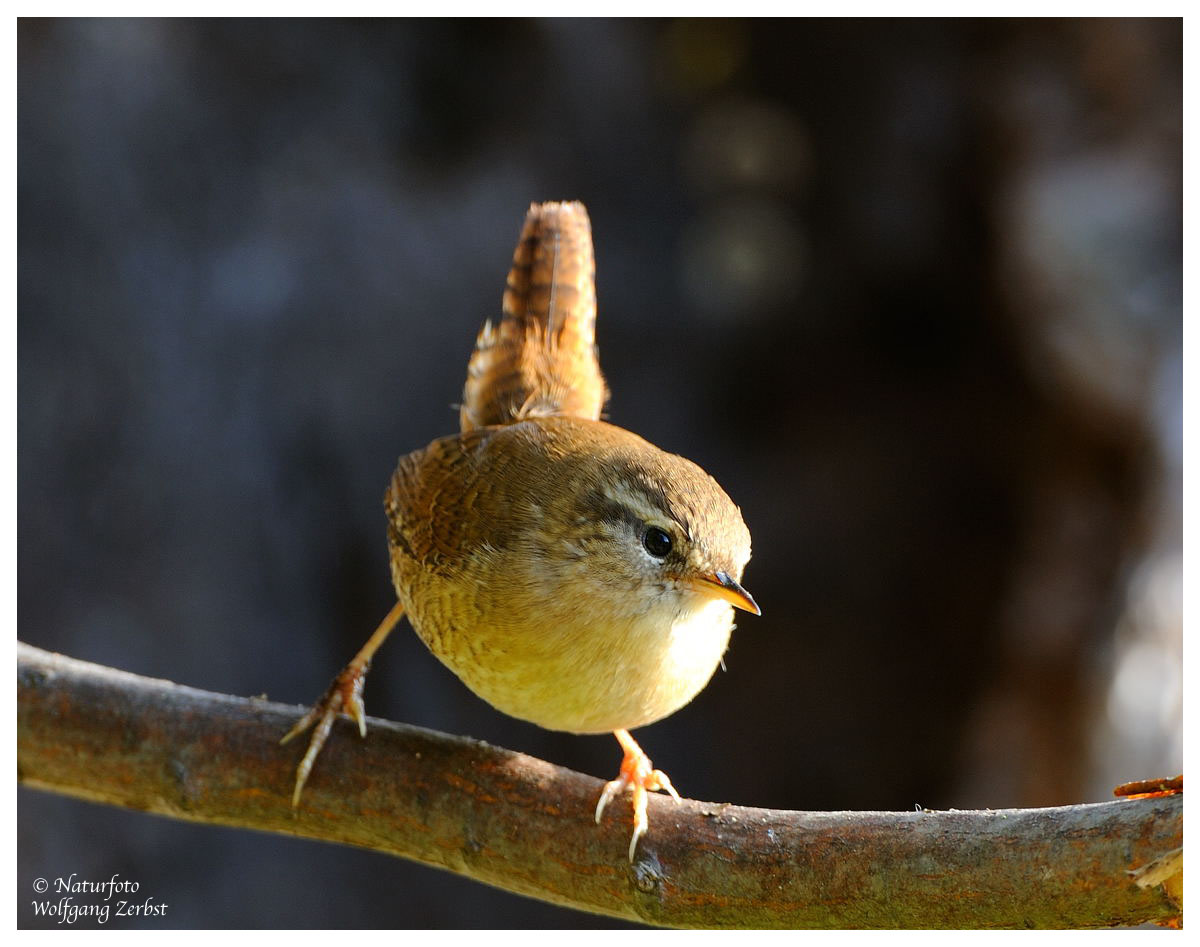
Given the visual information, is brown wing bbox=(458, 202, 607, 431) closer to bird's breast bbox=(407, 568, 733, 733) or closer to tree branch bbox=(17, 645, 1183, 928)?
bird's breast bbox=(407, 568, 733, 733)

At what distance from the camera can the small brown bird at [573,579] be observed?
8.04 ft

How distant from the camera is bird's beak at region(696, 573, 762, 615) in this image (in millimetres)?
2324

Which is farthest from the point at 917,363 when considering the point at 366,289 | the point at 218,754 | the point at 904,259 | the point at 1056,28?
the point at 218,754

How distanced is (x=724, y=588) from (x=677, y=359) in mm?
4173

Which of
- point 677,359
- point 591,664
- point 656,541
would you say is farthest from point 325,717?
point 677,359

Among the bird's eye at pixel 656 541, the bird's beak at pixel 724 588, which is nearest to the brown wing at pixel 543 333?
the bird's eye at pixel 656 541

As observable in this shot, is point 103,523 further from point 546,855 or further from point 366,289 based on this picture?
point 546,855

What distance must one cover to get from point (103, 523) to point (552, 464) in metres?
3.42

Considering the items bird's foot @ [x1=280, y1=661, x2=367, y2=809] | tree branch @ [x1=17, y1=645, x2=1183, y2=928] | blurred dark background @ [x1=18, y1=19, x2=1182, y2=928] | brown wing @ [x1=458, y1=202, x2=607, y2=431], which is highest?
blurred dark background @ [x1=18, y1=19, x2=1182, y2=928]

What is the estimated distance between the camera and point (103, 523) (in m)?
5.37

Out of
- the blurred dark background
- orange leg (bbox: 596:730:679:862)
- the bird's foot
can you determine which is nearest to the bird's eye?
orange leg (bbox: 596:730:679:862)

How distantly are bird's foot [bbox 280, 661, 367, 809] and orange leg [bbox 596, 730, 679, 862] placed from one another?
25.0 inches

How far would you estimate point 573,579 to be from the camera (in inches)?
99.3

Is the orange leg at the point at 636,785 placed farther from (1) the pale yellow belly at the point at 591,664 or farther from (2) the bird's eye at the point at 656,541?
(2) the bird's eye at the point at 656,541
